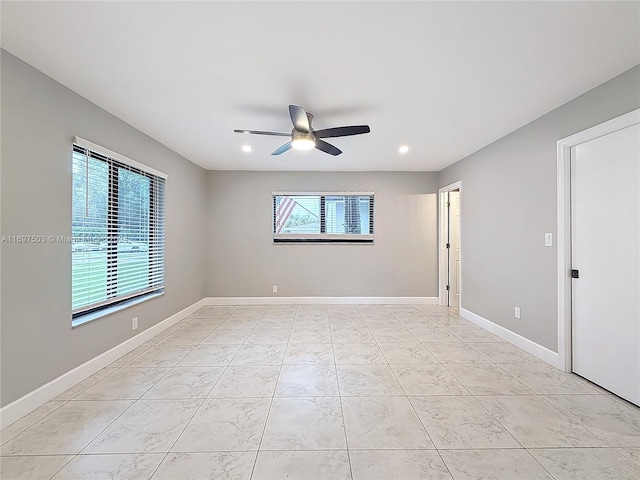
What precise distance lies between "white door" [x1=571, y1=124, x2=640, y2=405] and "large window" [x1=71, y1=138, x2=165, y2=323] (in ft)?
14.3

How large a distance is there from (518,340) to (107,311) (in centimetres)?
438

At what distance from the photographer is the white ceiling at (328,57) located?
157 cm

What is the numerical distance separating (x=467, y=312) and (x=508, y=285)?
110 cm

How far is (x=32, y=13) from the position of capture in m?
1.58

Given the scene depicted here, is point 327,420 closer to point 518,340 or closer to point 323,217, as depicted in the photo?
point 518,340

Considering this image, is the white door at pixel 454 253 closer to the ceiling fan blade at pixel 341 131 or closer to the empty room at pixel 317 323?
the empty room at pixel 317 323

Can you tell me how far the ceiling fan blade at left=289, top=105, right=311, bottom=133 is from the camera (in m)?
2.26

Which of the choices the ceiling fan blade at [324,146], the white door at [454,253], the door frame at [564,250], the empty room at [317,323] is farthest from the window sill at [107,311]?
the white door at [454,253]

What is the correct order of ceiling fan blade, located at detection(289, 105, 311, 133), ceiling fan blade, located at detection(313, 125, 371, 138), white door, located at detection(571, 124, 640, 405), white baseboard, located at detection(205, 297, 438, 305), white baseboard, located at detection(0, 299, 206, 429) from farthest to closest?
white baseboard, located at detection(205, 297, 438, 305) < ceiling fan blade, located at detection(313, 125, 371, 138) < ceiling fan blade, located at detection(289, 105, 311, 133) < white door, located at detection(571, 124, 640, 405) < white baseboard, located at detection(0, 299, 206, 429)

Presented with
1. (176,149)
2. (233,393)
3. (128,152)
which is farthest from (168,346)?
(176,149)

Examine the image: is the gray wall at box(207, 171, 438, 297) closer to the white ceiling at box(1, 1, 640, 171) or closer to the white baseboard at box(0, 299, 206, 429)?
the white baseboard at box(0, 299, 206, 429)

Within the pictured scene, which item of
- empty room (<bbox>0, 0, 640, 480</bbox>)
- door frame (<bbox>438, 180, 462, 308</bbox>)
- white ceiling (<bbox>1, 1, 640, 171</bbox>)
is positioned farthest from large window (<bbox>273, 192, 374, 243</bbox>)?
white ceiling (<bbox>1, 1, 640, 171</bbox>)

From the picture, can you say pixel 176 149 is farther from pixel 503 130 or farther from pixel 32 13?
pixel 503 130

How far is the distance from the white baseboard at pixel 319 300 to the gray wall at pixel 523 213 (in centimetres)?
112
